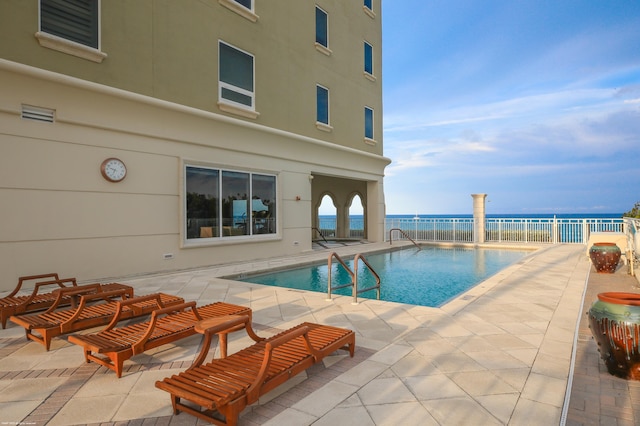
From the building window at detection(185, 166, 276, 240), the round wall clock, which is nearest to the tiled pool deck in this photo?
the round wall clock

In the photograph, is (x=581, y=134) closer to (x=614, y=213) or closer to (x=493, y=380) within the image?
(x=493, y=380)

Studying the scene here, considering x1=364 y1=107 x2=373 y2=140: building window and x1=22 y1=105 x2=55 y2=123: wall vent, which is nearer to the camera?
x1=22 y1=105 x2=55 y2=123: wall vent

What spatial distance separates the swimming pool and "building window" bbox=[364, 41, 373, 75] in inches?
336

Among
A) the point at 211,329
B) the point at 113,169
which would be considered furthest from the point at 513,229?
the point at 211,329

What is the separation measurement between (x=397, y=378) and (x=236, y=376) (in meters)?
1.38

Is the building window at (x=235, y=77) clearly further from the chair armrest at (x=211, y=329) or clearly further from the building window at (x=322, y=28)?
the chair armrest at (x=211, y=329)

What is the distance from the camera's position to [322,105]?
47.6ft

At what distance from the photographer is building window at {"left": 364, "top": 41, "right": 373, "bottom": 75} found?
1708 centimetres

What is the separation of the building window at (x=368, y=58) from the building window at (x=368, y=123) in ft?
5.87

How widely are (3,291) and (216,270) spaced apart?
4150mm

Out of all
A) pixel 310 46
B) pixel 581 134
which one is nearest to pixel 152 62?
pixel 310 46

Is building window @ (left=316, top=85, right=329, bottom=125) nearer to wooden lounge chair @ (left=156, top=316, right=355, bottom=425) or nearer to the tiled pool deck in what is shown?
the tiled pool deck

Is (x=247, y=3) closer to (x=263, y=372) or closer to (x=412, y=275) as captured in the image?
(x=412, y=275)

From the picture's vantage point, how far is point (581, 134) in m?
25.5
